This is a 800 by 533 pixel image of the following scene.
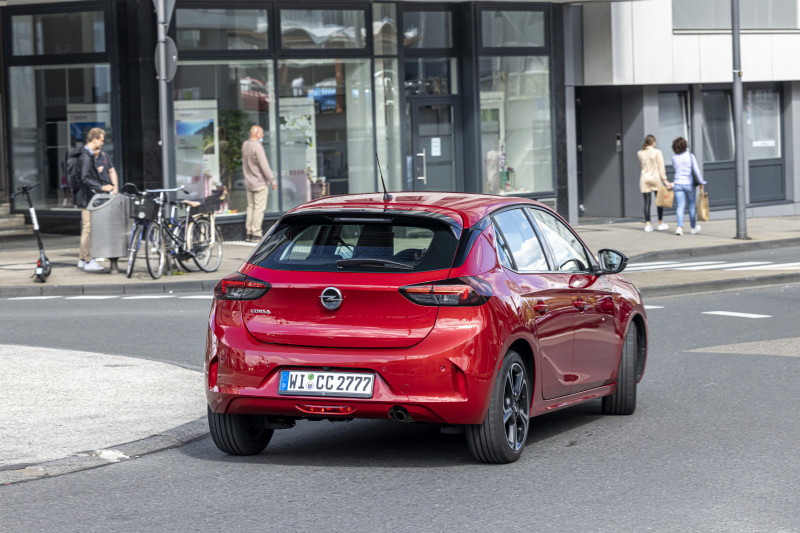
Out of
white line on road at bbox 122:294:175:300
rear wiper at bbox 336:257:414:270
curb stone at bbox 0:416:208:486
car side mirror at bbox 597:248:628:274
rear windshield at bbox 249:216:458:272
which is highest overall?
rear windshield at bbox 249:216:458:272

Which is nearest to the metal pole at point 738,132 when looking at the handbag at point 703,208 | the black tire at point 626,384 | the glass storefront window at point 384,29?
the handbag at point 703,208

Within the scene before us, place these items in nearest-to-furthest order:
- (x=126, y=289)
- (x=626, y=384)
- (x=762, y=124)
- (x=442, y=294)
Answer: (x=442, y=294) → (x=626, y=384) → (x=126, y=289) → (x=762, y=124)

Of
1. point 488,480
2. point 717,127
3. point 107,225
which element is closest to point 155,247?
point 107,225

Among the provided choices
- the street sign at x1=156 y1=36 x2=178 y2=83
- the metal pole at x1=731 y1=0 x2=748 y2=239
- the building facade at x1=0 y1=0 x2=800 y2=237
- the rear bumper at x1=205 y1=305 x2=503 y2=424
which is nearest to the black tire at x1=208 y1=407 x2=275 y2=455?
the rear bumper at x1=205 y1=305 x2=503 y2=424

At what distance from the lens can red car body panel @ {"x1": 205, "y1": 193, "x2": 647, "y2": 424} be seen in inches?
269

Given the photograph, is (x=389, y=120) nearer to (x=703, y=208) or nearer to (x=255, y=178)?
(x=255, y=178)

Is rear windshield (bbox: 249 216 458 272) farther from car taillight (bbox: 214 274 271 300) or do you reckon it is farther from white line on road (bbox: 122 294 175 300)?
white line on road (bbox: 122 294 175 300)

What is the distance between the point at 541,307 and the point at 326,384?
53.6 inches

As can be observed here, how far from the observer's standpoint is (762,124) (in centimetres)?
3212

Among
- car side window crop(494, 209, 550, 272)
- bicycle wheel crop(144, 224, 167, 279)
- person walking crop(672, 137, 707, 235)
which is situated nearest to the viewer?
car side window crop(494, 209, 550, 272)

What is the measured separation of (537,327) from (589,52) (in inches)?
857

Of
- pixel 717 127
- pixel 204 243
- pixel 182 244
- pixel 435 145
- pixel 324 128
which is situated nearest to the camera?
pixel 182 244

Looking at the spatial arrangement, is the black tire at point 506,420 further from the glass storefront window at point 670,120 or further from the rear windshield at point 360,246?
the glass storefront window at point 670,120

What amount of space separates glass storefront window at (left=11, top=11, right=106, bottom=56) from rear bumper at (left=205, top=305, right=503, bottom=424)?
17539 millimetres
